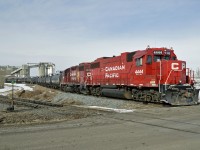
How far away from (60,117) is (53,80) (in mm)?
42387

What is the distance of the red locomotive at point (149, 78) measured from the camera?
2092 centimetres

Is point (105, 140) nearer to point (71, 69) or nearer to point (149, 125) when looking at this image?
point (149, 125)

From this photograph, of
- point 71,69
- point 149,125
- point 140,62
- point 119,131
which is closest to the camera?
point 119,131

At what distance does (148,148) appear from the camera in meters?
8.02

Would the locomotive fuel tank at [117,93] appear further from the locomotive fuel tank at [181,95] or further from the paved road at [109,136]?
the paved road at [109,136]

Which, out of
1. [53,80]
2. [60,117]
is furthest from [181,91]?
[53,80]

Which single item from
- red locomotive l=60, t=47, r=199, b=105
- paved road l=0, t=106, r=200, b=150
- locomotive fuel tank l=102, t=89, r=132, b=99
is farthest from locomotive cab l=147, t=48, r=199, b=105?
paved road l=0, t=106, r=200, b=150

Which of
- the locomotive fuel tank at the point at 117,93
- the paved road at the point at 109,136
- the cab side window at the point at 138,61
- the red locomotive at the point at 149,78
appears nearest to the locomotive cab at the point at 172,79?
the red locomotive at the point at 149,78

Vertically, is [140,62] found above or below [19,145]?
above

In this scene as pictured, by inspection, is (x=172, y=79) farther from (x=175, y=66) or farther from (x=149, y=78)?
(x=149, y=78)

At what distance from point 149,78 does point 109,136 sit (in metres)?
13.4

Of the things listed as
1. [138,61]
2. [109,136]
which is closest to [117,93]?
[138,61]

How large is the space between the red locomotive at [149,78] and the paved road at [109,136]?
26.9 feet

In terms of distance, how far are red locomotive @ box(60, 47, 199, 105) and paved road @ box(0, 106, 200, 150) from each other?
8.21m
